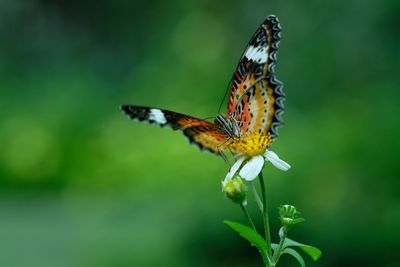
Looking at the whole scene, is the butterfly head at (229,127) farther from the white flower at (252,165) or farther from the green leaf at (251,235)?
the green leaf at (251,235)

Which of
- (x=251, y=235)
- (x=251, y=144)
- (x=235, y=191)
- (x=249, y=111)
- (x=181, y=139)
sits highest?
(x=181, y=139)

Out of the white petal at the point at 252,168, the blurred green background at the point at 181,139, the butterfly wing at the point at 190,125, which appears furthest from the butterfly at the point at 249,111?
the blurred green background at the point at 181,139

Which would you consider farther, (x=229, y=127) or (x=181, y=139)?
(x=181, y=139)

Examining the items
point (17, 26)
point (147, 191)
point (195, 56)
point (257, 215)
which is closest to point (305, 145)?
point (257, 215)

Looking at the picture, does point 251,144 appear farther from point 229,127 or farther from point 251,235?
point 251,235

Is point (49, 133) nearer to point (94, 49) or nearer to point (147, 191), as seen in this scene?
point (147, 191)

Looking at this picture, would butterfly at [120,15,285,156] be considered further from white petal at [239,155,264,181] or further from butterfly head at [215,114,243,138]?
white petal at [239,155,264,181]

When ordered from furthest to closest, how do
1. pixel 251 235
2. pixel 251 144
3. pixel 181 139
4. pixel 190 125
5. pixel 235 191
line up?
pixel 181 139 < pixel 190 125 < pixel 251 144 < pixel 235 191 < pixel 251 235

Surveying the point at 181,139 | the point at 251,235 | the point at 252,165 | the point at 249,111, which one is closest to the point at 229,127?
the point at 249,111
